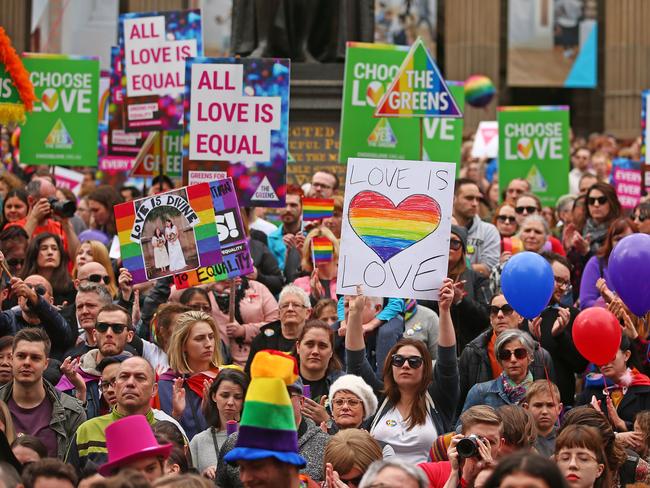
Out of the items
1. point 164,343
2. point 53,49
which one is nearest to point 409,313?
point 164,343

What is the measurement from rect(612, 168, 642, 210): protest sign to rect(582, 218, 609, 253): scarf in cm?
291

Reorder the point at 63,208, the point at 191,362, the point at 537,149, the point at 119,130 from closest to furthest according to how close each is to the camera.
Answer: the point at 191,362 < the point at 63,208 < the point at 119,130 < the point at 537,149

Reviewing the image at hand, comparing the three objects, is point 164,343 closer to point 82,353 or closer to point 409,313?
point 82,353

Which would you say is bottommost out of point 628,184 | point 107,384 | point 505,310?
point 107,384

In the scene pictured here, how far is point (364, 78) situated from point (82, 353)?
5.49 m

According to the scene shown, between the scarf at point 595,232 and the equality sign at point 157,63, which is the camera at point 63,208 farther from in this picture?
the scarf at point 595,232

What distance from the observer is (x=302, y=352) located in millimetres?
9945

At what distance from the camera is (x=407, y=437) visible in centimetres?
905

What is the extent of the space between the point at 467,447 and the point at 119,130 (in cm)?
948

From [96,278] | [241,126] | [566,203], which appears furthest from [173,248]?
[566,203]

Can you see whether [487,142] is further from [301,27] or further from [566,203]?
[566,203]

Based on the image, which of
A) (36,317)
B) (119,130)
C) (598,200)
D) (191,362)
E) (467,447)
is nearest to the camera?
(467,447)

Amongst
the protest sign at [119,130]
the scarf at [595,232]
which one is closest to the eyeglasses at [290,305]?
the scarf at [595,232]

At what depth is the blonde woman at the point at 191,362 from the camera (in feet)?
32.1
